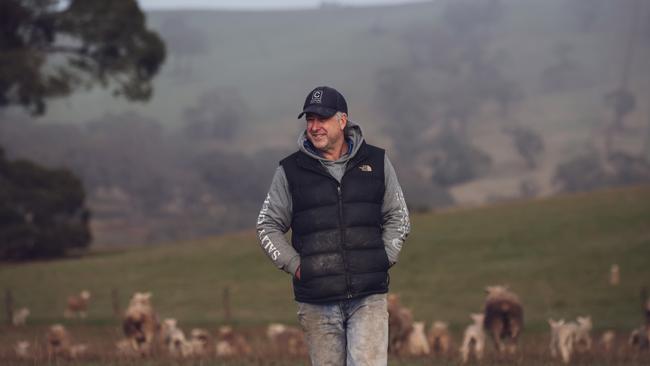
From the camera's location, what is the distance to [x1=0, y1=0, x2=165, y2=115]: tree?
4591 cm

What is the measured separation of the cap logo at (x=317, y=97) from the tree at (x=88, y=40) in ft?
129

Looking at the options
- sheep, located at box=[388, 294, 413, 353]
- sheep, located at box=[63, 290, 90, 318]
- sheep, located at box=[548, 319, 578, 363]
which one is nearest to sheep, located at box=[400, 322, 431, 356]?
sheep, located at box=[388, 294, 413, 353]

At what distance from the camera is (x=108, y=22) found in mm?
46500

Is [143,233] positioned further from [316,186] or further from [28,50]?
[316,186]

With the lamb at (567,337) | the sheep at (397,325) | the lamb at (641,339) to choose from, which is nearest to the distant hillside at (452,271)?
the lamb at (641,339)

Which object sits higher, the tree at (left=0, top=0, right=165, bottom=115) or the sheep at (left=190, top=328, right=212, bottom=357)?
the tree at (left=0, top=0, right=165, bottom=115)

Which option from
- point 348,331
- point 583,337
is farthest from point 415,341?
point 348,331

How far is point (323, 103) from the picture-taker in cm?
751

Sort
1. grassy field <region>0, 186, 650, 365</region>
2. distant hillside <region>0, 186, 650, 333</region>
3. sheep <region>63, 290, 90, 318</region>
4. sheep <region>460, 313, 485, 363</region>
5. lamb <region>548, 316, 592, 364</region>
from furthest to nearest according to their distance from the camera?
distant hillside <region>0, 186, 650, 333</region>, sheep <region>63, 290, 90, 318</region>, grassy field <region>0, 186, 650, 365</region>, sheep <region>460, 313, 485, 363</region>, lamb <region>548, 316, 592, 364</region>

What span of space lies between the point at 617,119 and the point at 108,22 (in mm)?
106138

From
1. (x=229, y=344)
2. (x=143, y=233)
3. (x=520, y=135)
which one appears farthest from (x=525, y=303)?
(x=520, y=135)

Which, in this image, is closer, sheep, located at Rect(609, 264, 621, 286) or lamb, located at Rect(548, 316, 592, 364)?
lamb, located at Rect(548, 316, 592, 364)

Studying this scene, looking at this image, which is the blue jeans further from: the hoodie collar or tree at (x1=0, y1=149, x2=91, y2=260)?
tree at (x1=0, y1=149, x2=91, y2=260)

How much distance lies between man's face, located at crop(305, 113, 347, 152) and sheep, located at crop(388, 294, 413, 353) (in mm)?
8232
